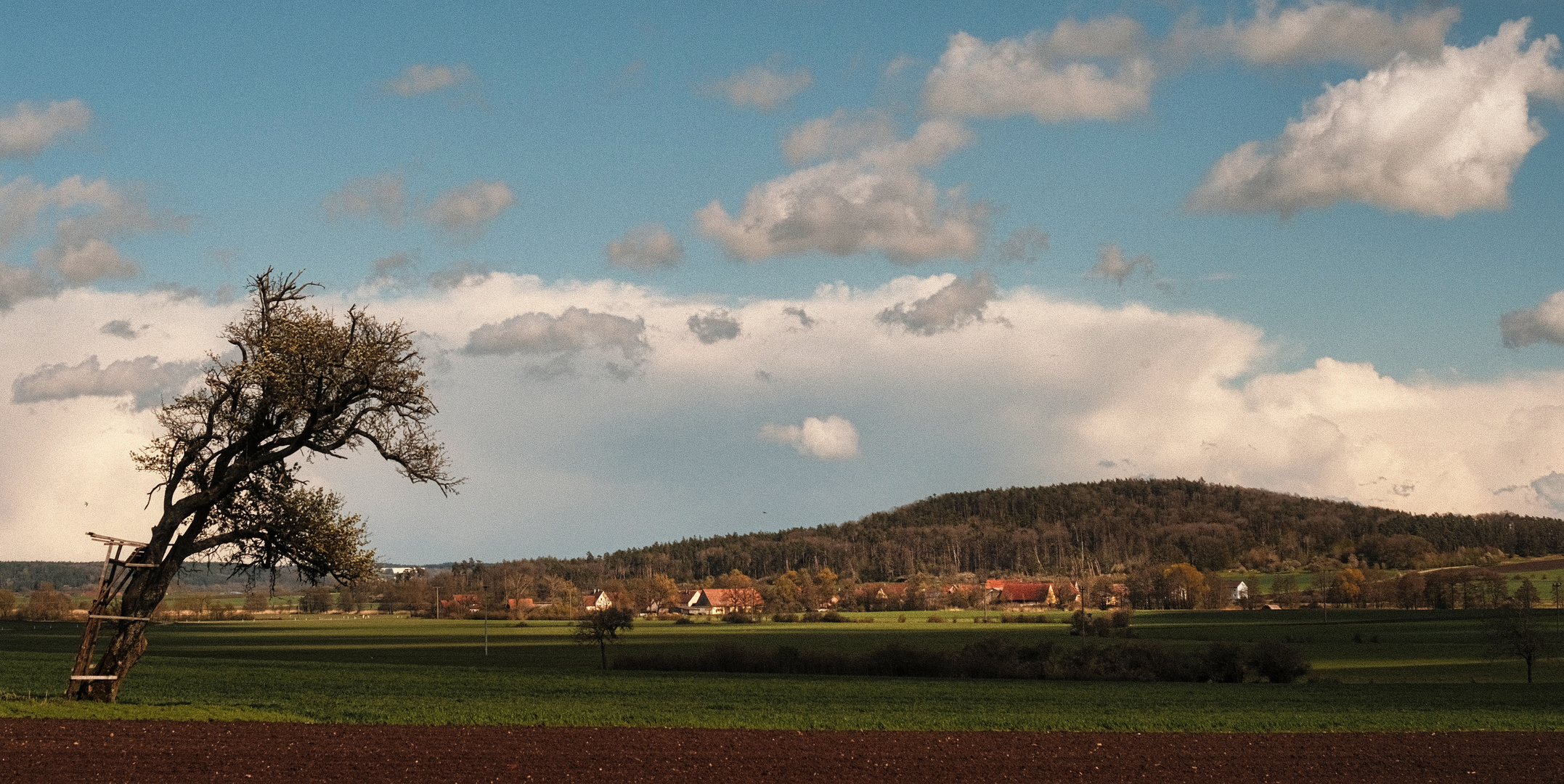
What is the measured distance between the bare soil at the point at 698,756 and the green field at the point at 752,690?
391 centimetres

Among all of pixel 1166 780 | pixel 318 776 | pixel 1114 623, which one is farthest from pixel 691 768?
pixel 1114 623

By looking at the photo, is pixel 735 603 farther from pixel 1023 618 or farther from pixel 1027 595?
pixel 1027 595

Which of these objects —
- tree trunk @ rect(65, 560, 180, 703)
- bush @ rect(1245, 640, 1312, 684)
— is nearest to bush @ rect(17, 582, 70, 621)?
tree trunk @ rect(65, 560, 180, 703)

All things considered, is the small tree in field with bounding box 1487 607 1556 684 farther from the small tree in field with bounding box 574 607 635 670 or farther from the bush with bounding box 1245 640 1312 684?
the small tree in field with bounding box 574 607 635 670

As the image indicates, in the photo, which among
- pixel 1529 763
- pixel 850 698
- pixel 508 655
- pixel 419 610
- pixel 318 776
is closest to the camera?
pixel 318 776

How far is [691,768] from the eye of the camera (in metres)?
25.0

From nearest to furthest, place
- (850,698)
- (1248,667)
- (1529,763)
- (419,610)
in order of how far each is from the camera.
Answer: (1529,763), (850,698), (1248,667), (419,610)

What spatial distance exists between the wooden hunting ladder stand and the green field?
992 millimetres

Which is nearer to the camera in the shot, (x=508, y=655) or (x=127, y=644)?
(x=127, y=644)

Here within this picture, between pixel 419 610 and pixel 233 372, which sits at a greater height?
pixel 233 372

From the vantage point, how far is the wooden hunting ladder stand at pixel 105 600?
2966 centimetres

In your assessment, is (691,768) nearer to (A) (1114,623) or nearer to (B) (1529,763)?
(B) (1529,763)

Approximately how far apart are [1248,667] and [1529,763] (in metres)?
45.8

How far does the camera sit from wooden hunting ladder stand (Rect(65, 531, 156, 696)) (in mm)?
29656
